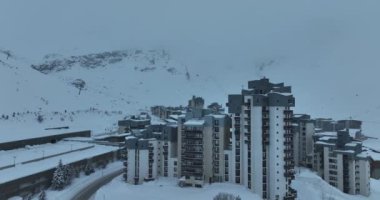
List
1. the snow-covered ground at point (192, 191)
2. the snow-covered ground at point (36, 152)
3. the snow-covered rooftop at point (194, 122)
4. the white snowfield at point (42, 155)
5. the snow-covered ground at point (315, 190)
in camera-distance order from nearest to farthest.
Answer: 1. the snow-covered ground at point (192, 191)
2. the white snowfield at point (42, 155)
3. the snow-covered ground at point (315, 190)
4. the snow-covered rooftop at point (194, 122)
5. the snow-covered ground at point (36, 152)

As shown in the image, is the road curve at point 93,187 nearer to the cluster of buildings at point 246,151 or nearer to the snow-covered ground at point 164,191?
the snow-covered ground at point 164,191

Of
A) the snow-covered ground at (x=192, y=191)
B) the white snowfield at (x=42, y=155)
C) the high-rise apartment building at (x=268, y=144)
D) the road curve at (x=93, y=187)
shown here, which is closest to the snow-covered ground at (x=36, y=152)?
the white snowfield at (x=42, y=155)

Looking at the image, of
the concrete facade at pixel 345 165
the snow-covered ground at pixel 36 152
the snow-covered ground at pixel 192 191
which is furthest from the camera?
the concrete facade at pixel 345 165

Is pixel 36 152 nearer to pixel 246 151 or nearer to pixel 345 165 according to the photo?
pixel 246 151

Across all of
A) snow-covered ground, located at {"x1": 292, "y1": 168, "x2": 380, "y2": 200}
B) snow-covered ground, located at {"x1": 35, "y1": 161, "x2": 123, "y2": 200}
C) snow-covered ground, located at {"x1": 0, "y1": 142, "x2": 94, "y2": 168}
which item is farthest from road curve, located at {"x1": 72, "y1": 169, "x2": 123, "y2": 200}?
snow-covered ground, located at {"x1": 292, "y1": 168, "x2": 380, "y2": 200}

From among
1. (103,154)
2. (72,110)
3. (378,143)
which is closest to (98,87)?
(72,110)

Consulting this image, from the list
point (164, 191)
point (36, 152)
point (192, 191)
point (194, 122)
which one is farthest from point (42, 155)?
point (192, 191)

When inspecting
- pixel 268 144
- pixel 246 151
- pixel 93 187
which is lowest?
pixel 93 187

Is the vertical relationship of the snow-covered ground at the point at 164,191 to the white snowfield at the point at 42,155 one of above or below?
below
